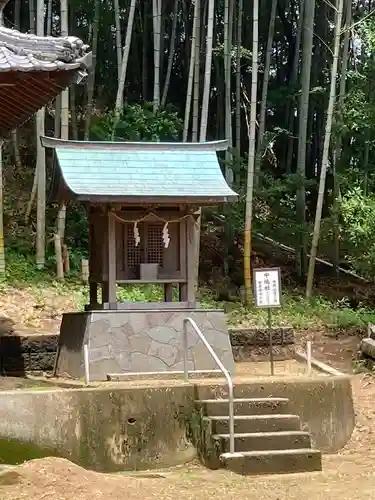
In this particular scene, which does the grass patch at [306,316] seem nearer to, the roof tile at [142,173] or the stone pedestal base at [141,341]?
the stone pedestal base at [141,341]

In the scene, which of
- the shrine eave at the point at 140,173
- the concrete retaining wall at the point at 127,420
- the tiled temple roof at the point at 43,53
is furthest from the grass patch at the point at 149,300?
the tiled temple roof at the point at 43,53

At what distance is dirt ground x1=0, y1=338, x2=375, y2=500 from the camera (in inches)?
194

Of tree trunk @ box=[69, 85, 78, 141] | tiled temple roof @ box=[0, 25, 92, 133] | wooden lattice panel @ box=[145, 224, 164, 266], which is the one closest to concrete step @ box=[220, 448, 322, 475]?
wooden lattice panel @ box=[145, 224, 164, 266]

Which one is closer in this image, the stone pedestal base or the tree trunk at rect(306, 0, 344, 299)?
the stone pedestal base

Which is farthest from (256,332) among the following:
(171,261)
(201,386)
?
(201,386)

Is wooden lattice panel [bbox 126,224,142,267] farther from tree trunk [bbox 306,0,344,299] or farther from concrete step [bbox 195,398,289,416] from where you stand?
tree trunk [bbox 306,0,344,299]

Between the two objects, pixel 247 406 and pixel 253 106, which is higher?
pixel 253 106

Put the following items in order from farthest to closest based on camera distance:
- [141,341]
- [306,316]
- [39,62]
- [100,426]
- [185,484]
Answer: [306,316], [141,341], [100,426], [39,62], [185,484]

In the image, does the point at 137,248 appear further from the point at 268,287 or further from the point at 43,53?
the point at 43,53

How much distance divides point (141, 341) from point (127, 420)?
6.76 feet

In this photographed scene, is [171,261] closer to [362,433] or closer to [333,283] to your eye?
[362,433]

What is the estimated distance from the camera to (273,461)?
6.02 m

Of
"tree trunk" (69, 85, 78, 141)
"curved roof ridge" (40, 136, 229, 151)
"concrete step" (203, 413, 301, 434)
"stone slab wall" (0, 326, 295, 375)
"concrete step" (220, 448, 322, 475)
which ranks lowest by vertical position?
"stone slab wall" (0, 326, 295, 375)

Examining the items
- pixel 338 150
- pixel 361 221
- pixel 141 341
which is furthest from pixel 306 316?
pixel 141 341
